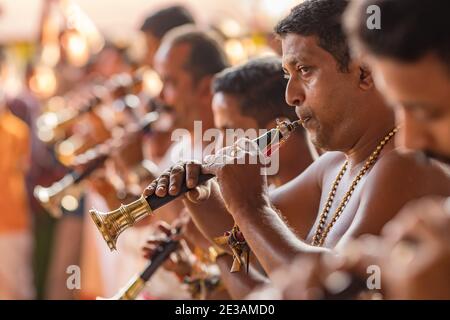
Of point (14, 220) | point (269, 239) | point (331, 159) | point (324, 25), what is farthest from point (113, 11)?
point (269, 239)

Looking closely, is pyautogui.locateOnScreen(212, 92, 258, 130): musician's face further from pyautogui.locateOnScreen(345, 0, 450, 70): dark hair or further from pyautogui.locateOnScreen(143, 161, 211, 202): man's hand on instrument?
pyautogui.locateOnScreen(345, 0, 450, 70): dark hair

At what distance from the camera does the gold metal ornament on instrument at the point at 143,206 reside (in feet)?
9.14

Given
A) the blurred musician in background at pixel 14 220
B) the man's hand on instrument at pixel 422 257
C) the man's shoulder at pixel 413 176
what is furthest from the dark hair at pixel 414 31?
the blurred musician in background at pixel 14 220

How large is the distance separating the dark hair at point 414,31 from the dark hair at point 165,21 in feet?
14.6

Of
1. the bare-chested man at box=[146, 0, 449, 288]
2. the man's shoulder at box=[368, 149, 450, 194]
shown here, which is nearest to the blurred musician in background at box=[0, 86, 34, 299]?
the bare-chested man at box=[146, 0, 449, 288]

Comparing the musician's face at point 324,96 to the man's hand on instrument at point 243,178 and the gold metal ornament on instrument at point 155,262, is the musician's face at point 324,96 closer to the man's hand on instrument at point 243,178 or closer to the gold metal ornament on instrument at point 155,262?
the man's hand on instrument at point 243,178

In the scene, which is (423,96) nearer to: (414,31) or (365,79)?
(414,31)

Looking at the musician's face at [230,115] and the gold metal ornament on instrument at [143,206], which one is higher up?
the musician's face at [230,115]

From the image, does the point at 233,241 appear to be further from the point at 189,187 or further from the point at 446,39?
the point at 446,39

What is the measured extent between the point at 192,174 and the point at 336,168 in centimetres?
41

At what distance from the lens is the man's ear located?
2.62 meters

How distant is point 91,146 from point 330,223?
4.13 meters

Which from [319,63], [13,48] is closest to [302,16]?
[319,63]

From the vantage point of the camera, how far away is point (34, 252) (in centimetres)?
835
